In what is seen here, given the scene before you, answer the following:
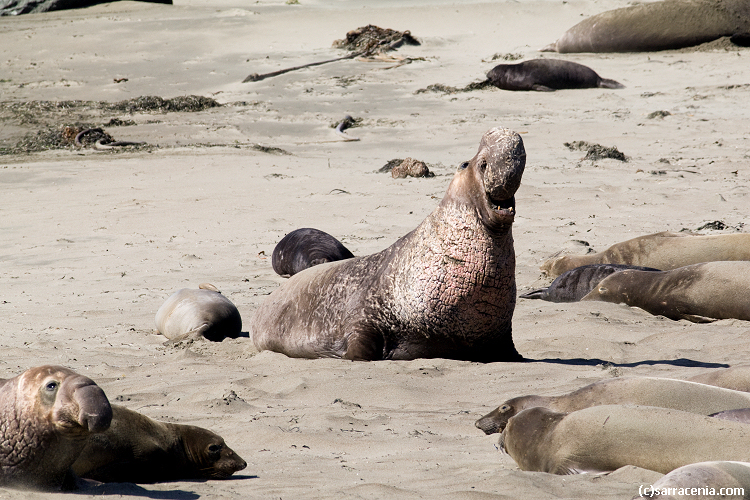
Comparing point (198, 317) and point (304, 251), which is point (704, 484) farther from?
point (304, 251)

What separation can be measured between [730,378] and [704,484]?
1651mm

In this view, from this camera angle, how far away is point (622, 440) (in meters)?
3.11

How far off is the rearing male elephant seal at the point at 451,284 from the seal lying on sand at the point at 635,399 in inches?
43.3

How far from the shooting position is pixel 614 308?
6.30 metres

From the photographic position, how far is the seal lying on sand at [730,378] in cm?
389

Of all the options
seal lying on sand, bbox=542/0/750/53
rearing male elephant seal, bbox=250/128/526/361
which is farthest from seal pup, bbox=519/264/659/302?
seal lying on sand, bbox=542/0/750/53

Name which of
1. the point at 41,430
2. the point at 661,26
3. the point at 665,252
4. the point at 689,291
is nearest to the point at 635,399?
the point at 41,430

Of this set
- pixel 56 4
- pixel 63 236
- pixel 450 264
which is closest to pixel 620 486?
pixel 450 264

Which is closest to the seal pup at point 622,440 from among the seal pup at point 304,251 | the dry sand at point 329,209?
the dry sand at point 329,209

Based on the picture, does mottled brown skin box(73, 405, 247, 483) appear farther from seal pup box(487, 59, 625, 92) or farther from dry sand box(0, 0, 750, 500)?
seal pup box(487, 59, 625, 92)

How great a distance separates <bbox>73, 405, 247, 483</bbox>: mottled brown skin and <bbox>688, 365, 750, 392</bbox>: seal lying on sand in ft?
7.10

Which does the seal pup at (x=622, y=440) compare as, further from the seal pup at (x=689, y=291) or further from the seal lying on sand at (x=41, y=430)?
the seal pup at (x=689, y=291)

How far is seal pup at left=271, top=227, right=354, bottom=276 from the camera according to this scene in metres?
7.52

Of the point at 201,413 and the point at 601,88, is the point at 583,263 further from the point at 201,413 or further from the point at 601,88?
the point at 601,88
